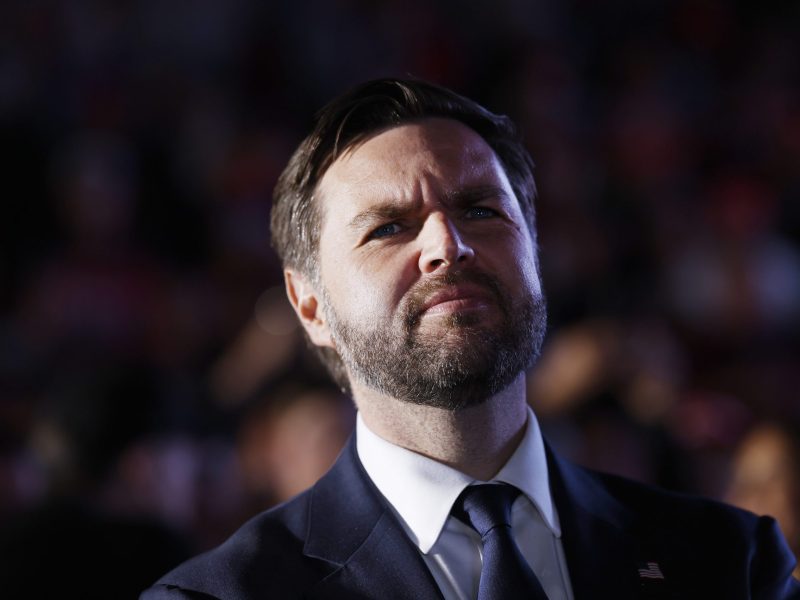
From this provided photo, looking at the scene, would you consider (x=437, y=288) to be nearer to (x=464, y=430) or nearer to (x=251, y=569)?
(x=464, y=430)

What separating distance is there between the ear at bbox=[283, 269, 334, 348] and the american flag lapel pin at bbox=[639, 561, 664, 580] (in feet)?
2.57

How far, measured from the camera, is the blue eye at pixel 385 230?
2.10 m

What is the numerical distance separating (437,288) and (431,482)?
0.37 metres

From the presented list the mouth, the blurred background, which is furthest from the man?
the blurred background

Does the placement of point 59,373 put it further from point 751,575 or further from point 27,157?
point 751,575

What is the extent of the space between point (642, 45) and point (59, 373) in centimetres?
523

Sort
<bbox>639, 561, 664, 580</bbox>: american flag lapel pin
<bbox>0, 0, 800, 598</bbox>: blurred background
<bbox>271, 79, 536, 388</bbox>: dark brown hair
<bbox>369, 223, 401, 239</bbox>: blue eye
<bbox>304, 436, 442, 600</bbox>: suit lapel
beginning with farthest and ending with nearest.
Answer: <bbox>0, 0, 800, 598</bbox>: blurred background
<bbox>271, 79, 536, 388</bbox>: dark brown hair
<bbox>369, 223, 401, 239</bbox>: blue eye
<bbox>639, 561, 664, 580</bbox>: american flag lapel pin
<bbox>304, 436, 442, 600</bbox>: suit lapel

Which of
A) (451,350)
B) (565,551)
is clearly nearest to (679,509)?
(565,551)

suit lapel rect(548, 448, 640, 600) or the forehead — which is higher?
the forehead

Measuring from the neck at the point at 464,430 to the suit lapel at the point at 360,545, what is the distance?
13cm

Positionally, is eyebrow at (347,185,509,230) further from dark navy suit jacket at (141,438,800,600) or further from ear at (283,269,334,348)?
dark navy suit jacket at (141,438,800,600)

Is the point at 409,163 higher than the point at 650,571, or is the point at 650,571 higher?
the point at 409,163

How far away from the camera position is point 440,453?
2.06 m

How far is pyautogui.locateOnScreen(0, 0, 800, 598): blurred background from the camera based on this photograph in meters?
3.34
